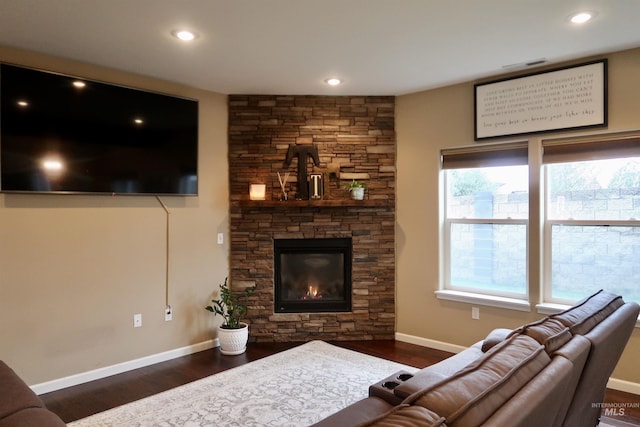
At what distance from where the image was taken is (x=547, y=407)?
1139mm

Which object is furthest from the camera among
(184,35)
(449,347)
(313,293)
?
(313,293)

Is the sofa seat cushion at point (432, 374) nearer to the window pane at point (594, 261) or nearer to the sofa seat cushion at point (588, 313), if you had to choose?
the sofa seat cushion at point (588, 313)

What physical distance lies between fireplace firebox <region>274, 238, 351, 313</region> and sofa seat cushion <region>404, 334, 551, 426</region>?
9.77 feet

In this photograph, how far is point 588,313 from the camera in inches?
71.6

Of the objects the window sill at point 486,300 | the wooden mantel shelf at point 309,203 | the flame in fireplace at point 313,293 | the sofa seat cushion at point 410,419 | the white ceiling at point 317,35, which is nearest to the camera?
the sofa seat cushion at point 410,419

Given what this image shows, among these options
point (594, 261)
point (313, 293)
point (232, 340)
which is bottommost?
point (232, 340)

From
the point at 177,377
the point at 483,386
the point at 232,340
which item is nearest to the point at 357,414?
the point at 483,386

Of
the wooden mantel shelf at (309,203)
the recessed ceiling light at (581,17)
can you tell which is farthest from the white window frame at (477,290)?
the recessed ceiling light at (581,17)

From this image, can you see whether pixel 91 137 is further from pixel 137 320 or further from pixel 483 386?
pixel 483 386

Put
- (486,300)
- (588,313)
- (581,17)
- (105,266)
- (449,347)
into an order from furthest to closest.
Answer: (449,347) < (486,300) < (105,266) < (581,17) < (588,313)

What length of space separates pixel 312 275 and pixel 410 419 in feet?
11.3

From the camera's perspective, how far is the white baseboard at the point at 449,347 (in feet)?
9.93

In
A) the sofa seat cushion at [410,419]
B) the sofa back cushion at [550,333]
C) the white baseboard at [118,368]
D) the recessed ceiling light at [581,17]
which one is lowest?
the white baseboard at [118,368]

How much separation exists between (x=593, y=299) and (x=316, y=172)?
272cm
